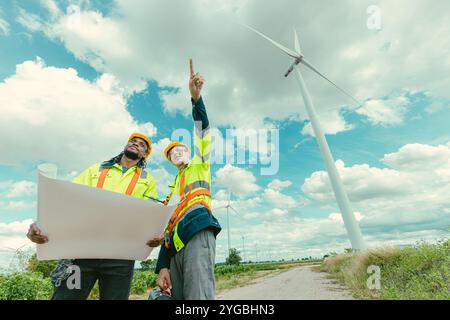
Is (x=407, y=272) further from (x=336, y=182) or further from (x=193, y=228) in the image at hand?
(x=193, y=228)

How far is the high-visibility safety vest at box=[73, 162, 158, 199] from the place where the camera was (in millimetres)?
4121

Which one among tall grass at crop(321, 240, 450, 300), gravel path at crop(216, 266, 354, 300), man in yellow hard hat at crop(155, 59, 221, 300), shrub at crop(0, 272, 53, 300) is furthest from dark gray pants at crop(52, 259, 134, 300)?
shrub at crop(0, 272, 53, 300)

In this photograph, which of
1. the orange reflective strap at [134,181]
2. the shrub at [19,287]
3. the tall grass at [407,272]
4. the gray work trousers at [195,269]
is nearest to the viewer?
the gray work trousers at [195,269]

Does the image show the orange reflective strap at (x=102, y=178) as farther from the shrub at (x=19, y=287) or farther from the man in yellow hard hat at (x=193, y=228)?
the shrub at (x=19, y=287)

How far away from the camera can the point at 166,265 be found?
3.63 m

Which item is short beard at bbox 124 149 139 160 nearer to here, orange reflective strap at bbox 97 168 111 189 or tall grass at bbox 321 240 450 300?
orange reflective strap at bbox 97 168 111 189

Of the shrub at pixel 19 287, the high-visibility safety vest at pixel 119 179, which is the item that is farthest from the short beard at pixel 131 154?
the shrub at pixel 19 287

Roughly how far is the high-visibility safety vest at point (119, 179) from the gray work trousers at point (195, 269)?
108 centimetres

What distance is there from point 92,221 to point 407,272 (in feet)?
44.3

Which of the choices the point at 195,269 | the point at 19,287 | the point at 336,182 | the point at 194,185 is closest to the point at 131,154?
the point at 194,185

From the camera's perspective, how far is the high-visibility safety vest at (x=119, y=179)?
4.12 m

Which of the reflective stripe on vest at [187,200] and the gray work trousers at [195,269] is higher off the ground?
the reflective stripe on vest at [187,200]

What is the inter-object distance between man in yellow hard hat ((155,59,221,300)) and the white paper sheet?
27 cm
